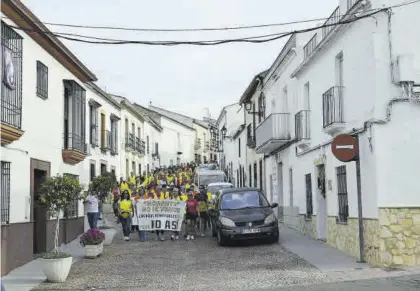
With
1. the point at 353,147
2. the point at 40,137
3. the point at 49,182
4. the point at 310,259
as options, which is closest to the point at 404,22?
the point at 353,147

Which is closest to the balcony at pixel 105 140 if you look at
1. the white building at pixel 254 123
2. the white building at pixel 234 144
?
the white building at pixel 254 123

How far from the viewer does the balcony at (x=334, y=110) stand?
13000 mm

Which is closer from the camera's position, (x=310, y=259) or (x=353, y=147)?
(x=353, y=147)

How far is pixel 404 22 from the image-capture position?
11.1 m

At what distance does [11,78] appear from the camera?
11750 mm

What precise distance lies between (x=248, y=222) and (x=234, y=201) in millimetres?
1465

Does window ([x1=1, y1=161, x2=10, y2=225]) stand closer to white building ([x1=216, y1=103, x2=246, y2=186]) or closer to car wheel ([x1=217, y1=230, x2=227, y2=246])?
car wheel ([x1=217, y1=230, x2=227, y2=246])

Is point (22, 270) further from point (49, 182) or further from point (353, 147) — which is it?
point (353, 147)

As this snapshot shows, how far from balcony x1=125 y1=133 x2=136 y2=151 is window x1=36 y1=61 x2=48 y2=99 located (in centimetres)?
1770

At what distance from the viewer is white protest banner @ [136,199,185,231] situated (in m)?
18.0

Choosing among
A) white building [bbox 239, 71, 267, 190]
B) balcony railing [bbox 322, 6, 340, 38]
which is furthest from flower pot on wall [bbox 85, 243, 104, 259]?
white building [bbox 239, 71, 267, 190]

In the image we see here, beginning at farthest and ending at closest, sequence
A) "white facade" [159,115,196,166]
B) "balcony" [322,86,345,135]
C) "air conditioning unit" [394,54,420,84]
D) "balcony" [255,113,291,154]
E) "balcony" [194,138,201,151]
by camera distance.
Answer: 1. "balcony" [194,138,201,151]
2. "white facade" [159,115,196,166]
3. "balcony" [255,113,291,154]
4. "balcony" [322,86,345,135]
5. "air conditioning unit" [394,54,420,84]

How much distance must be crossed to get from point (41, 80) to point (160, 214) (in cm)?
608

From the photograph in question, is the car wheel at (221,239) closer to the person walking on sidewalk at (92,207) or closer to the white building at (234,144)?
the person walking on sidewalk at (92,207)
